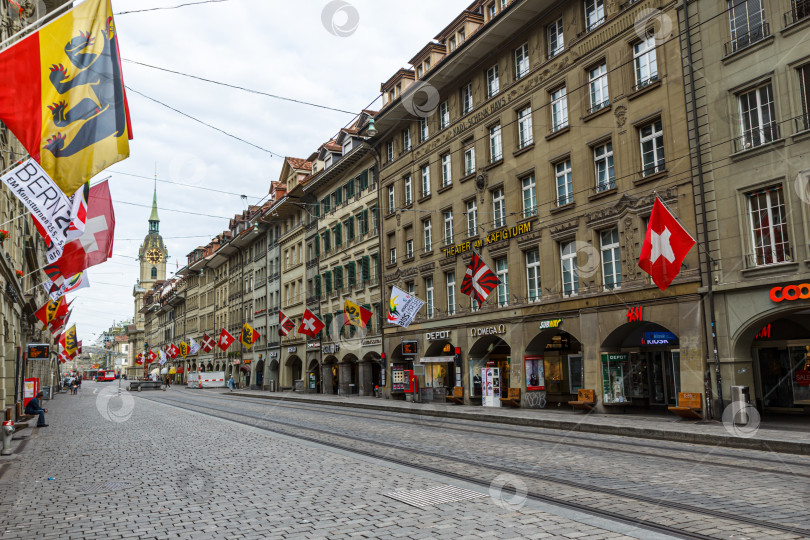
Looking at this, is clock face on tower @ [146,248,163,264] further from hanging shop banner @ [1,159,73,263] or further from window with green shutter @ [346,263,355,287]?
hanging shop banner @ [1,159,73,263]

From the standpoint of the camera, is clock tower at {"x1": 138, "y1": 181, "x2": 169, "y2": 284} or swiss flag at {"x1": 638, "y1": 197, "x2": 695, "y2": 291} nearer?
swiss flag at {"x1": 638, "y1": 197, "x2": 695, "y2": 291}

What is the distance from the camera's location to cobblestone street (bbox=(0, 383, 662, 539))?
7.01 metres

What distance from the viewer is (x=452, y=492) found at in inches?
349

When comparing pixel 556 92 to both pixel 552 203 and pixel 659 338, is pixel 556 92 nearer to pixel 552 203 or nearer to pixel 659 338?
pixel 552 203

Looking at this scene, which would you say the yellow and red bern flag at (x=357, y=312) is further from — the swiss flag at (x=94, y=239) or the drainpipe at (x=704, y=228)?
the drainpipe at (x=704, y=228)

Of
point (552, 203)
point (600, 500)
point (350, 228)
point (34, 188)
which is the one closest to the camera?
point (600, 500)

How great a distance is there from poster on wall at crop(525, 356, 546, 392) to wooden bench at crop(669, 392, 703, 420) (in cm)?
793

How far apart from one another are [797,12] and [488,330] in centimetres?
1633

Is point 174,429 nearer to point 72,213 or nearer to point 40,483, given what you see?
point 72,213

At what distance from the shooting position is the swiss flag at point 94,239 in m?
17.6

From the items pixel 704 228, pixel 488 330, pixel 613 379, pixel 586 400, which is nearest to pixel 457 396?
pixel 488 330

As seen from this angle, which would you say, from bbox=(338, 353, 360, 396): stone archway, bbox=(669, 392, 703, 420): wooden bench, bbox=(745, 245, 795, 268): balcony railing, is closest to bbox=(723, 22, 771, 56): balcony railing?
bbox=(745, 245, 795, 268): balcony railing

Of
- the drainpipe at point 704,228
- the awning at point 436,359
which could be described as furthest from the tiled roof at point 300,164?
the drainpipe at point 704,228

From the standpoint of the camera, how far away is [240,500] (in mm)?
8695
